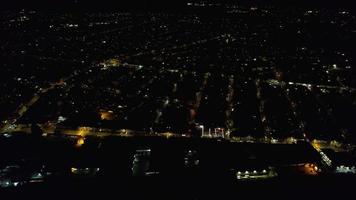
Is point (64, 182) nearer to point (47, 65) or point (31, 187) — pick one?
point (31, 187)

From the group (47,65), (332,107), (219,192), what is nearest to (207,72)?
(332,107)

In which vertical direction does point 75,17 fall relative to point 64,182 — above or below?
above

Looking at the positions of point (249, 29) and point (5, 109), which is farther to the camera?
point (249, 29)

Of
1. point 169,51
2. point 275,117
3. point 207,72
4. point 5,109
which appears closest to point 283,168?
point 275,117

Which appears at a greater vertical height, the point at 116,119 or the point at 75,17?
the point at 75,17

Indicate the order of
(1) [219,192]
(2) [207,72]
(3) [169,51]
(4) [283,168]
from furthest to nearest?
(3) [169,51]
(2) [207,72]
(4) [283,168]
(1) [219,192]

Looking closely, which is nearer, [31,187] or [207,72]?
[31,187]

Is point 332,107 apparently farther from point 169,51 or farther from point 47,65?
point 47,65

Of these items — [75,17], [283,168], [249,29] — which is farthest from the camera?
[75,17]

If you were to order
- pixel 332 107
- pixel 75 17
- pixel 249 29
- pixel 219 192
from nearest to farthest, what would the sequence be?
pixel 219 192, pixel 332 107, pixel 249 29, pixel 75 17

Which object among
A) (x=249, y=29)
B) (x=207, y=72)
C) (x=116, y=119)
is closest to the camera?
(x=116, y=119)
